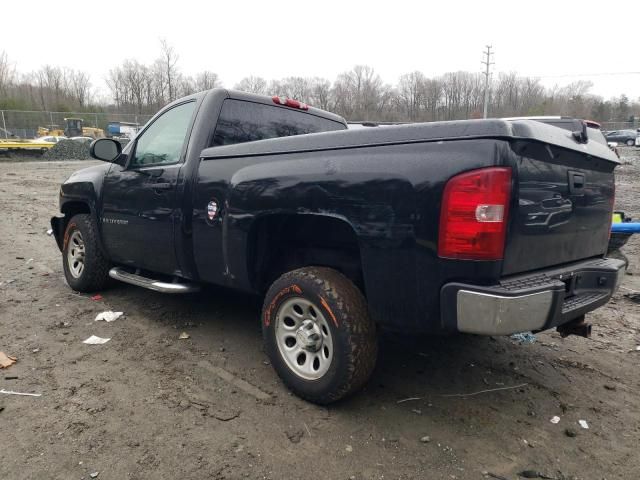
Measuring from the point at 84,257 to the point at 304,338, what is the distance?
316 cm

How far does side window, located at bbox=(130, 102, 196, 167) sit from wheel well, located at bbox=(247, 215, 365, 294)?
1.19 m

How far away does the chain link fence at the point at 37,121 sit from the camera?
133 feet

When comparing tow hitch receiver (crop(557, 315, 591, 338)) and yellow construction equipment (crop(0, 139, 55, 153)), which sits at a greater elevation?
yellow construction equipment (crop(0, 139, 55, 153))

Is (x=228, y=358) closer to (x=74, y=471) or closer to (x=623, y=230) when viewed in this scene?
(x=74, y=471)

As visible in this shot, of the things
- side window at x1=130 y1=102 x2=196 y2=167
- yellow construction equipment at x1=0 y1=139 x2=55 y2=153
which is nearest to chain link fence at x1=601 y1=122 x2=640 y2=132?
yellow construction equipment at x1=0 y1=139 x2=55 y2=153

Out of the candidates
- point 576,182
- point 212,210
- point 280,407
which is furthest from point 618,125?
point 280,407

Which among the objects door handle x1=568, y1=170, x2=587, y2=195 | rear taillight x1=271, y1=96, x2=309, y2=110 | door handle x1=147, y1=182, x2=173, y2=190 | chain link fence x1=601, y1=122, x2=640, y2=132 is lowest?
door handle x1=147, y1=182, x2=173, y2=190

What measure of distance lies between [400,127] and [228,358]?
2.15 meters

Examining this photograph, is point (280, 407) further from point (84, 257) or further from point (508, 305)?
point (84, 257)

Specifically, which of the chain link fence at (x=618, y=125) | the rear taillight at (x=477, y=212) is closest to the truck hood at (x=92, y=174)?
the rear taillight at (x=477, y=212)

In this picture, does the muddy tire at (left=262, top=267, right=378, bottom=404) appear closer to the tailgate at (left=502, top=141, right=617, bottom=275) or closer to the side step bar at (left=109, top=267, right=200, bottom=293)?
the tailgate at (left=502, top=141, right=617, bottom=275)

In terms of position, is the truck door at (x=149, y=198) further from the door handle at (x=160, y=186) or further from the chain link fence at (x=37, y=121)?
the chain link fence at (x=37, y=121)

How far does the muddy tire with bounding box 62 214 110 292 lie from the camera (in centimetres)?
481

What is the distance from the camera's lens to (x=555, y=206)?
2504 millimetres
